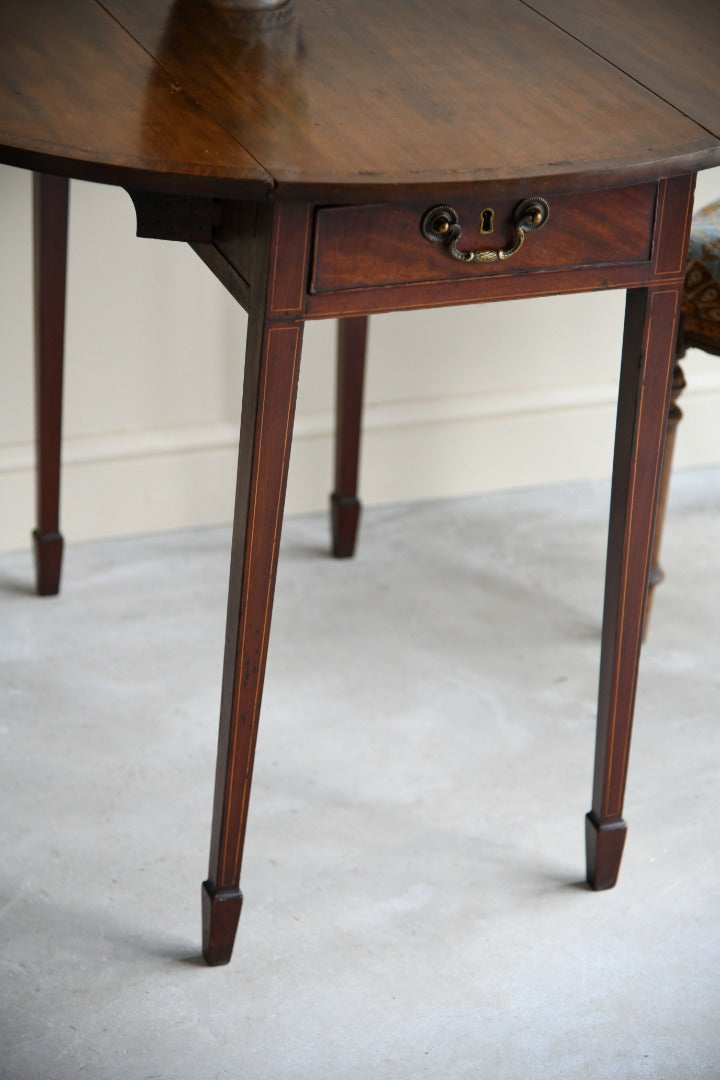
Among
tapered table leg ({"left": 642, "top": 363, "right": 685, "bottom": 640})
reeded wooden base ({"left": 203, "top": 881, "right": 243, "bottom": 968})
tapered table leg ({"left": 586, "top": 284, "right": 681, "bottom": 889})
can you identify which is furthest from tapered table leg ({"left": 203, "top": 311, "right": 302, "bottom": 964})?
tapered table leg ({"left": 642, "top": 363, "right": 685, "bottom": 640})

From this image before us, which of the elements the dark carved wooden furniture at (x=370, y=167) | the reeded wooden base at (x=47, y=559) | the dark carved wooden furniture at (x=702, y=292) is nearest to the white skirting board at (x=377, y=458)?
the reeded wooden base at (x=47, y=559)

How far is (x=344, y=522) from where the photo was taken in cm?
205

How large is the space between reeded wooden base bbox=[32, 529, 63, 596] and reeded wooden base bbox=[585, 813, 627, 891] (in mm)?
825

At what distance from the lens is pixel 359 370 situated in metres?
1.95

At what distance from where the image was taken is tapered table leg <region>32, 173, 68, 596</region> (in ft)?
5.66

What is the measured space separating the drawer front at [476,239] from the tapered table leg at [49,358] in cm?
68

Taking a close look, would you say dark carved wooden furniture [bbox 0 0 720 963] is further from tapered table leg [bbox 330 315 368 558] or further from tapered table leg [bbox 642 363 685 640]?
tapered table leg [bbox 330 315 368 558]

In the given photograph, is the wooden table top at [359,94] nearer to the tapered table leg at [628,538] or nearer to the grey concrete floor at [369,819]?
the tapered table leg at [628,538]

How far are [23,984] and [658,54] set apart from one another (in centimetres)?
104

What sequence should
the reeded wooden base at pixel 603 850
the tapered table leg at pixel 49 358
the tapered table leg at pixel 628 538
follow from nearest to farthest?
the tapered table leg at pixel 628 538, the reeded wooden base at pixel 603 850, the tapered table leg at pixel 49 358

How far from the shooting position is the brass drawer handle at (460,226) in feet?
3.69

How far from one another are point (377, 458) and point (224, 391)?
0.27 metres

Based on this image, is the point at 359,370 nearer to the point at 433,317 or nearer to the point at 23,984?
the point at 433,317

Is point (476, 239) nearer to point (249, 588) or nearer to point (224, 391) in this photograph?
point (249, 588)
